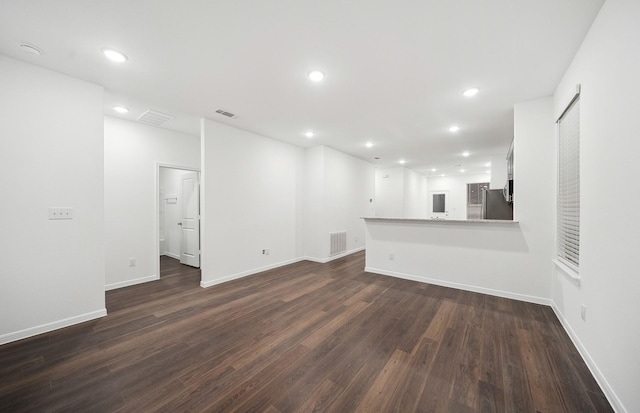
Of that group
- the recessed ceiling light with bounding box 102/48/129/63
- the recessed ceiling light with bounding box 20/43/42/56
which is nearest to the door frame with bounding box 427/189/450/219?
the recessed ceiling light with bounding box 102/48/129/63

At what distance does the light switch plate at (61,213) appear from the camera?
2.54 metres

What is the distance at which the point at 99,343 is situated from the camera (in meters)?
2.27

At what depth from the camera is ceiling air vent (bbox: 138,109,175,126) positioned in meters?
3.67

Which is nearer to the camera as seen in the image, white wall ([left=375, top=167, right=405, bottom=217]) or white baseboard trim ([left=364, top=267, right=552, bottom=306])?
white baseboard trim ([left=364, top=267, right=552, bottom=306])

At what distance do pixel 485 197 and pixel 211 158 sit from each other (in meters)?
5.16

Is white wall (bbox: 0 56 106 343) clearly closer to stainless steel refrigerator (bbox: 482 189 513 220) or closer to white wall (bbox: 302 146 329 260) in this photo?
white wall (bbox: 302 146 329 260)

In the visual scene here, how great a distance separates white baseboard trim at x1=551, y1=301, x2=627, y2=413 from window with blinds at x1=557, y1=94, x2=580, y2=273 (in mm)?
651

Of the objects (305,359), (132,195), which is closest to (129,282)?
(132,195)

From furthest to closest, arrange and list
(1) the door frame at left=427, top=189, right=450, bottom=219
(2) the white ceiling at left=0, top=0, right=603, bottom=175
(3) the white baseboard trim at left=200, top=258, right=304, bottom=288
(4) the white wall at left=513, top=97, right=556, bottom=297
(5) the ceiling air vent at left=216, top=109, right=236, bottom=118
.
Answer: (1) the door frame at left=427, top=189, right=450, bottom=219, (3) the white baseboard trim at left=200, top=258, right=304, bottom=288, (5) the ceiling air vent at left=216, top=109, right=236, bottom=118, (4) the white wall at left=513, top=97, right=556, bottom=297, (2) the white ceiling at left=0, top=0, right=603, bottom=175

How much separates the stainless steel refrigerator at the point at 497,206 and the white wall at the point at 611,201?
2225 mm

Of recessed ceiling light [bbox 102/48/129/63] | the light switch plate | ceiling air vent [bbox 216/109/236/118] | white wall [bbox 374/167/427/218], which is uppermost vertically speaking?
ceiling air vent [bbox 216/109/236/118]

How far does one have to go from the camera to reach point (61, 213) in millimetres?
2594

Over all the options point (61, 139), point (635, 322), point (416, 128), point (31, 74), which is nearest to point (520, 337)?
point (635, 322)

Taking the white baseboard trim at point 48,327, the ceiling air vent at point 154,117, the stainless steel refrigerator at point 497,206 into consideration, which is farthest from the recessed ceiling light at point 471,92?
the white baseboard trim at point 48,327
